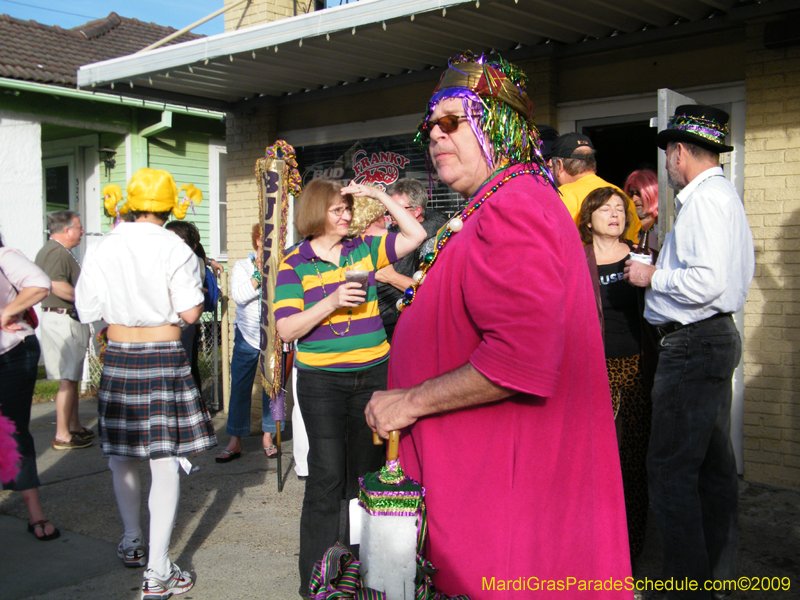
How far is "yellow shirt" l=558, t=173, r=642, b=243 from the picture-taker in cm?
398

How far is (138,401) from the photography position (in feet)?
11.9

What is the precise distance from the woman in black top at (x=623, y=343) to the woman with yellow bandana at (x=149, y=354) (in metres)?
2.23

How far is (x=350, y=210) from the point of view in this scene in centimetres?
379

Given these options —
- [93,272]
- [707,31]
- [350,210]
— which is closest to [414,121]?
[707,31]

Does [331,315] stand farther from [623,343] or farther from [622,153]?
[622,153]

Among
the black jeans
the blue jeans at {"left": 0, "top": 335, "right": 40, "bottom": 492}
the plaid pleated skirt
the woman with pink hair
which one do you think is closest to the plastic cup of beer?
the black jeans

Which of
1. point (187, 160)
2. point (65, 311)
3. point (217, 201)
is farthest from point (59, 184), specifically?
point (65, 311)

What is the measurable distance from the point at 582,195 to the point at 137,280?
2.51 metres

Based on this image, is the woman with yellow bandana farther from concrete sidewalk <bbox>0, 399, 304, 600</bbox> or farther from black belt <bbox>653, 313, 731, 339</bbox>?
black belt <bbox>653, 313, 731, 339</bbox>

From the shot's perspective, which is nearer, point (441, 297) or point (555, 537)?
point (555, 537)

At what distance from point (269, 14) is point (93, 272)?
193 inches

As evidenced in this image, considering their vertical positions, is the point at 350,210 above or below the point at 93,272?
above

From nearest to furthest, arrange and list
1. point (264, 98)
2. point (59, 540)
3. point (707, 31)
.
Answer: point (59, 540) → point (707, 31) → point (264, 98)

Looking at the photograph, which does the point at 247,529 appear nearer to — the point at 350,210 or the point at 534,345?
the point at 350,210
